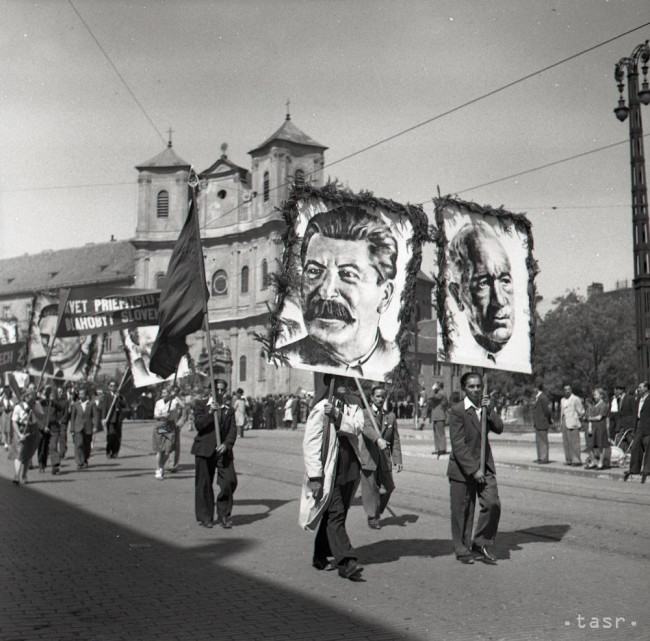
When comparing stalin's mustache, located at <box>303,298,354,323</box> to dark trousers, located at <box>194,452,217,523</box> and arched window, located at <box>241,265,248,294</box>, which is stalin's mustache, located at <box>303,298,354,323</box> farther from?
arched window, located at <box>241,265,248,294</box>

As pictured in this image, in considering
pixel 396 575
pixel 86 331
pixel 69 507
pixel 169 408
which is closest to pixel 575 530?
pixel 396 575

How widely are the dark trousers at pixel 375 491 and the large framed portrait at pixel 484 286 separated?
205cm

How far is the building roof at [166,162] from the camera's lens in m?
69.2

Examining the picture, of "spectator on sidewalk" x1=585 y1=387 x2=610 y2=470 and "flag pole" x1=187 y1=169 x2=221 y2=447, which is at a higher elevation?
"flag pole" x1=187 y1=169 x2=221 y2=447

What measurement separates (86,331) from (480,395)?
11.3 metres

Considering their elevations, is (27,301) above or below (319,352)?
above

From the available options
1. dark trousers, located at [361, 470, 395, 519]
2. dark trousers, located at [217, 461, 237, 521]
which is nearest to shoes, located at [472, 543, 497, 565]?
dark trousers, located at [361, 470, 395, 519]

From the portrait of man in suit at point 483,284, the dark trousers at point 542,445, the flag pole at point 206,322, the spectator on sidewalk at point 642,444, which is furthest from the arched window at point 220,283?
the portrait of man in suit at point 483,284

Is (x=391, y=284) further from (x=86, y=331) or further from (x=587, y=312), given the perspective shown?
(x=587, y=312)

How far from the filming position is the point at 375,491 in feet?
33.7

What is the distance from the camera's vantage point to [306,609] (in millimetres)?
6285

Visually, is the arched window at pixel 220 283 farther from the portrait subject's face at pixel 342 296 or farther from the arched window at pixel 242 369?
the portrait subject's face at pixel 342 296

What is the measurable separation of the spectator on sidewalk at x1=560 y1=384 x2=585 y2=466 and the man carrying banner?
1258cm

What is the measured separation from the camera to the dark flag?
37.4 ft
